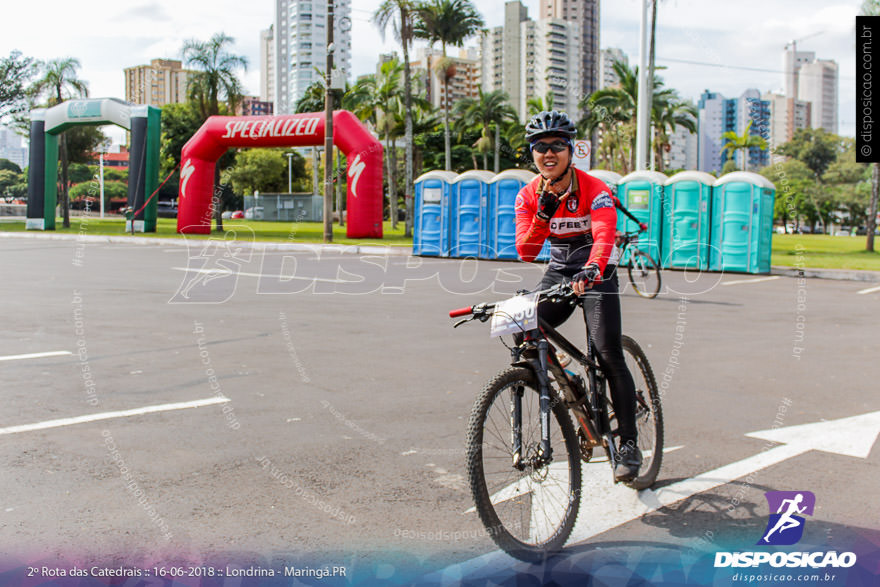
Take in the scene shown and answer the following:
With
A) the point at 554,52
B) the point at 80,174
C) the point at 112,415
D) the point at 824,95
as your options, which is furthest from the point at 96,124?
the point at 80,174

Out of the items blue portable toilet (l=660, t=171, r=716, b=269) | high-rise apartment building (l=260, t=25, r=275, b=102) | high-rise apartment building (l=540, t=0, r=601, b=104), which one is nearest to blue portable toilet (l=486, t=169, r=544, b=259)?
blue portable toilet (l=660, t=171, r=716, b=269)

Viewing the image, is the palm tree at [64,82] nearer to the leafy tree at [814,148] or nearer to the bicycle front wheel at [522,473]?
the bicycle front wheel at [522,473]

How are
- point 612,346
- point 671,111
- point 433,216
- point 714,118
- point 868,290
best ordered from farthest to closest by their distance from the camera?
point 671,111
point 714,118
point 433,216
point 868,290
point 612,346

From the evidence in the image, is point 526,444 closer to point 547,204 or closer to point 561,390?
point 561,390

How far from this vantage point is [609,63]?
47375mm

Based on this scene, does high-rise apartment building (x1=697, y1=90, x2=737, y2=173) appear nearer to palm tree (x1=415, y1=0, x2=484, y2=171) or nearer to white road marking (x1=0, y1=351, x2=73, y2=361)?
palm tree (x1=415, y1=0, x2=484, y2=171)

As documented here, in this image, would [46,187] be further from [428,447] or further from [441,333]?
[428,447]

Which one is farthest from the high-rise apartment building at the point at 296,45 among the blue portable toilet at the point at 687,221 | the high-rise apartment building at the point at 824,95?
the blue portable toilet at the point at 687,221

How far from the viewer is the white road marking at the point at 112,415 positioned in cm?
496

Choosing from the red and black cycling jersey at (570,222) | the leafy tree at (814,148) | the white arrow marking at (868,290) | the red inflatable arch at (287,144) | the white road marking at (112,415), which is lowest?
the white road marking at (112,415)

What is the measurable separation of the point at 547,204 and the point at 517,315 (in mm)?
694

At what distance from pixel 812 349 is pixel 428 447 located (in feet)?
17.0

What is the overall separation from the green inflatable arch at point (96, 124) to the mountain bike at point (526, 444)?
2934cm

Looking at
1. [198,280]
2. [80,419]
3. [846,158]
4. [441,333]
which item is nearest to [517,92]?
[846,158]
